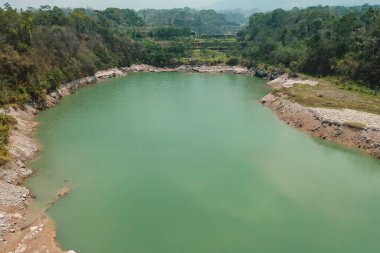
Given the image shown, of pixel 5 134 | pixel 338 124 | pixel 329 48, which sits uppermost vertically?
pixel 329 48

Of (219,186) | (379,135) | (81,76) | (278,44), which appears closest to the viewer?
(219,186)

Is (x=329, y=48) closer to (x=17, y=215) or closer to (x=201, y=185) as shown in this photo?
(x=201, y=185)

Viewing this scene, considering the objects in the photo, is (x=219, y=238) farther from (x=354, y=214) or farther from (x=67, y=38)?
(x=67, y=38)

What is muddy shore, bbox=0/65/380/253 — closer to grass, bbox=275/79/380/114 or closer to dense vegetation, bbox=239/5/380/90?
grass, bbox=275/79/380/114

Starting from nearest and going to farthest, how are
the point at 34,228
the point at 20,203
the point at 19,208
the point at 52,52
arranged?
1. the point at 34,228
2. the point at 19,208
3. the point at 20,203
4. the point at 52,52

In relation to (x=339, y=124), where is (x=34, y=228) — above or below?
above

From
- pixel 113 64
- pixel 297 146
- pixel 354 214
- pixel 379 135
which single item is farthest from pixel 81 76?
pixel 354 214

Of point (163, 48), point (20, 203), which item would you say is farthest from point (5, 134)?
point (163, 48)

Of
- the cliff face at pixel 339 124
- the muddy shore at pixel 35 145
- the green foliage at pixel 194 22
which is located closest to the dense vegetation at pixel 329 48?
the muddy shore at pixel 35 145
